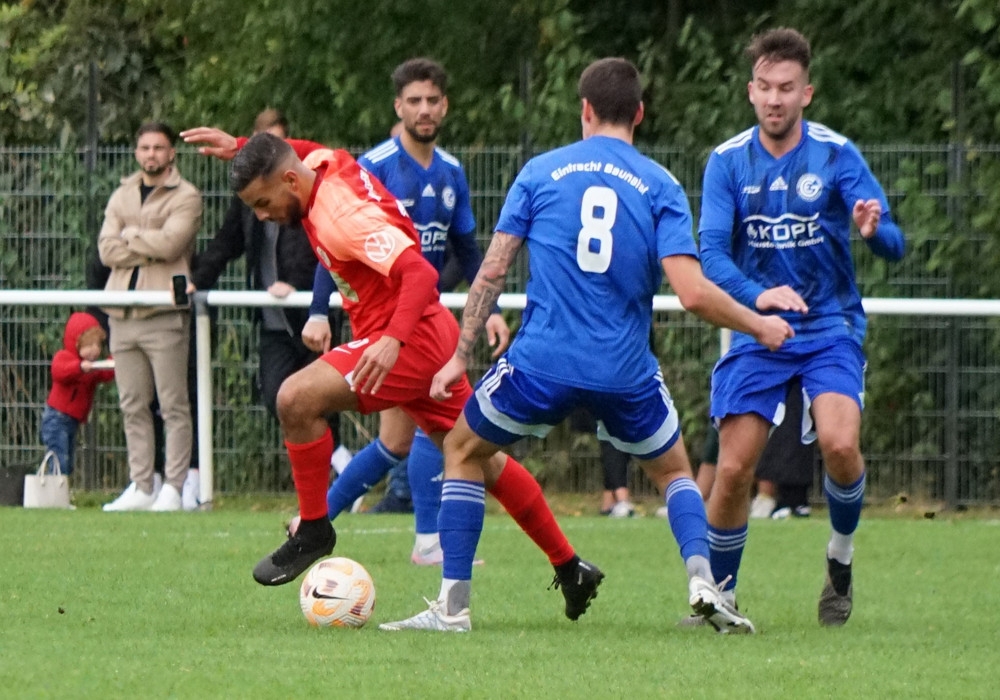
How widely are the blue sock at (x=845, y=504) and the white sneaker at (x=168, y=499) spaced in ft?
21.1

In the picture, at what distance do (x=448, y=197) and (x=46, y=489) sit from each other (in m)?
4.77

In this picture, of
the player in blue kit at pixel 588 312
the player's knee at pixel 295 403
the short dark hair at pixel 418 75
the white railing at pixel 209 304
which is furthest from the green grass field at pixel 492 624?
the short dark hair at pixel 418 75

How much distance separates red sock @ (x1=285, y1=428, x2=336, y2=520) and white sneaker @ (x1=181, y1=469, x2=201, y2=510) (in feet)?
19.0

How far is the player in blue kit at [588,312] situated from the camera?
6.64m

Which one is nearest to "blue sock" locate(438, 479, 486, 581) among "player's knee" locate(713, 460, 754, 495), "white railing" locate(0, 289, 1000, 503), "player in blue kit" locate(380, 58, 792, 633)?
"player in blue kit" locate(380, 58, 792, 633)

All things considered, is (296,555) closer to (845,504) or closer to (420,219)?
(845,504)

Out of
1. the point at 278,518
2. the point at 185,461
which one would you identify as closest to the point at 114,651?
the point at 278,518

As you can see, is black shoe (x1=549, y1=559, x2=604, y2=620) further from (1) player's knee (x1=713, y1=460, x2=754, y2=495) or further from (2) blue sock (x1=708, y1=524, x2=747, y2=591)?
(1) player's knee (x1=713, y1=460, x2=754, y2=495)

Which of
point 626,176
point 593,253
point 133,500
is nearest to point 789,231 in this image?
point 626,176

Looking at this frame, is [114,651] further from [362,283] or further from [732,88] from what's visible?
[732,88]

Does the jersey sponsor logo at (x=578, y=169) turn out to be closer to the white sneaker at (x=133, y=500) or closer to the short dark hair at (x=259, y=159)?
the short dark hair at (x=259, y=159)

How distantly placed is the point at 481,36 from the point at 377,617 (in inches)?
375

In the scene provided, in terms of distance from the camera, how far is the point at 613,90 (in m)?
6.77

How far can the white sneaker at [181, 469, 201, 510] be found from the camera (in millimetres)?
13086
